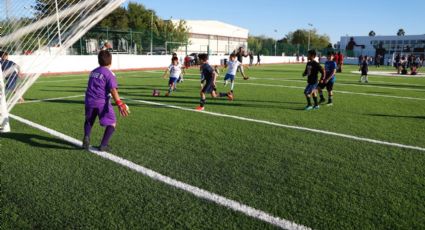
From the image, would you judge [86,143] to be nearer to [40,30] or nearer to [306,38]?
[40,30]

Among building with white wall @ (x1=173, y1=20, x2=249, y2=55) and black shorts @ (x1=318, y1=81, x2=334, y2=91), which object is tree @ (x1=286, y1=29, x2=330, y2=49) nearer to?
building with white wall @ (x1=173, y1=20, x2=249, y2=55)

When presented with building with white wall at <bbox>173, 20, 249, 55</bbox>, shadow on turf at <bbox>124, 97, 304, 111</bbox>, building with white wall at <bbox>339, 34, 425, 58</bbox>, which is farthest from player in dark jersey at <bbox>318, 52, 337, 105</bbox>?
building with white wall at <bbox>339, 34, 425, 58</bbox>

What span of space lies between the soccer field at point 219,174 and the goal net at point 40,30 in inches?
46.9

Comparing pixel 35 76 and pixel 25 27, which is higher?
pixel 25 27

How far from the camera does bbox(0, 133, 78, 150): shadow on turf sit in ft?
17.5

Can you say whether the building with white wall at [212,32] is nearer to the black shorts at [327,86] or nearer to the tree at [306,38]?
the tree at [306,38]

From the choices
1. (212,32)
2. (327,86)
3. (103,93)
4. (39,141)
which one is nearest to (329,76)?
(327,86)

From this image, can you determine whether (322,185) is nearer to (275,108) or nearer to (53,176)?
(53,176)

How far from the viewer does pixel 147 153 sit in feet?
16.6

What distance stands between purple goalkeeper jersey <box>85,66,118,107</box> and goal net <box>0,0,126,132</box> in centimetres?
80

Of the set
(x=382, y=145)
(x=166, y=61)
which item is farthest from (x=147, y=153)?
(x=166, y=61)

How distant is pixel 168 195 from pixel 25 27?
441cm

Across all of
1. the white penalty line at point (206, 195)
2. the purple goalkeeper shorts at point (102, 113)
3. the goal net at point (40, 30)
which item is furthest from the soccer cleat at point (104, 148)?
the goal net at point (40, 30)

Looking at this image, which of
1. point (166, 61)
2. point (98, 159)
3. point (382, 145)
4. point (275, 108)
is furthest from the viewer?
point (166, 61)
